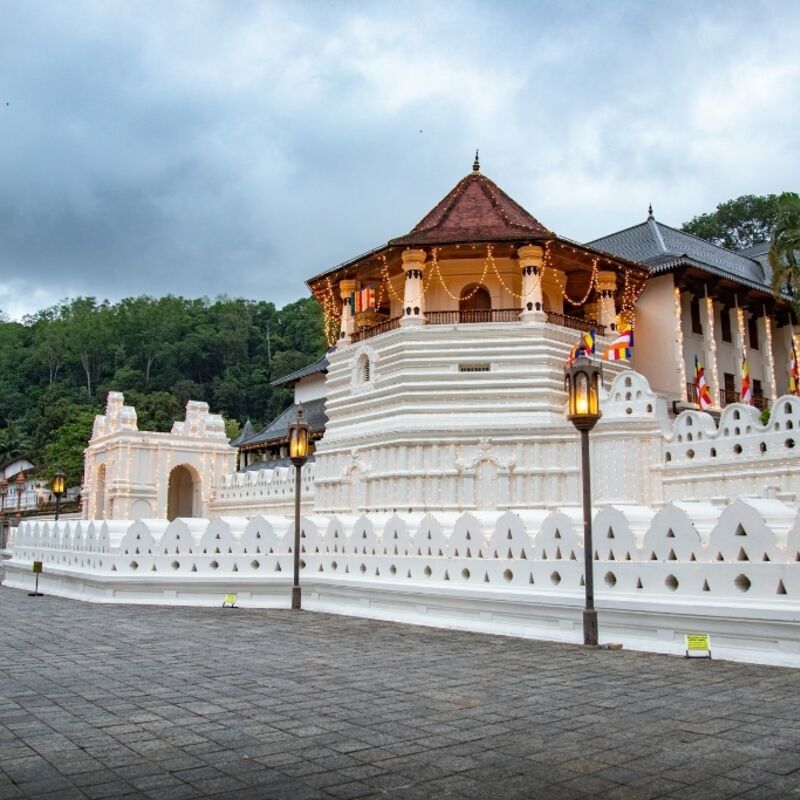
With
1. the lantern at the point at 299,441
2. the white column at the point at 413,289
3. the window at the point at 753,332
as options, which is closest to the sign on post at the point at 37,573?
the lantern at the point at 299,441

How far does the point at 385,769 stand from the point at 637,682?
3.39 m

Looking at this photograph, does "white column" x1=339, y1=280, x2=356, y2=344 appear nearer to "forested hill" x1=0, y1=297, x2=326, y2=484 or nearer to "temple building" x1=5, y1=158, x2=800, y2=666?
"temple building" x1=5, y1=158, x2=800, y2=666

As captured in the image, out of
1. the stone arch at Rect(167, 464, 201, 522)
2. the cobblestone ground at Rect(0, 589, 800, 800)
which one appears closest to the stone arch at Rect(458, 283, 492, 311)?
the cobblestone ground at Rect(0, 589, 800, 800)

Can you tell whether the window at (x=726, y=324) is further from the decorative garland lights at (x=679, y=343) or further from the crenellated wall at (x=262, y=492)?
the crenellated wall at (x=262, y=492)

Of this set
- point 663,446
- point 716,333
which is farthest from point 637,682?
point 716,333

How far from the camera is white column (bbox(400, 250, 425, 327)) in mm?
24359

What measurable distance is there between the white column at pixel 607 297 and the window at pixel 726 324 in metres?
6.14

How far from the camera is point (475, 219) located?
26078 mm

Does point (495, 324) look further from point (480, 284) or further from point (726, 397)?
point (726, 397)

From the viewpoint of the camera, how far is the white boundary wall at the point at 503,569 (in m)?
8.53

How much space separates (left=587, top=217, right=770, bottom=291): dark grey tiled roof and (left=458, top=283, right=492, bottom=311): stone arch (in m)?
6.09

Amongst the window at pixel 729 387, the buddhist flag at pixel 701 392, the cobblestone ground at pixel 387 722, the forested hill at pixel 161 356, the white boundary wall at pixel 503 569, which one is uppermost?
the forested hill at pixel 161 356

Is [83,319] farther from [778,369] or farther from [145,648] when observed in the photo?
[145,648]

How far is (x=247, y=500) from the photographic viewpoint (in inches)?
1321
